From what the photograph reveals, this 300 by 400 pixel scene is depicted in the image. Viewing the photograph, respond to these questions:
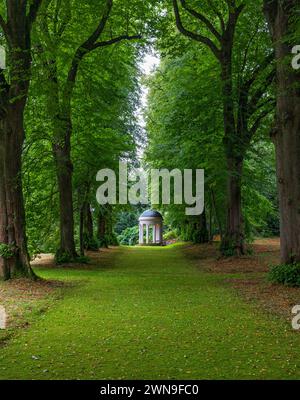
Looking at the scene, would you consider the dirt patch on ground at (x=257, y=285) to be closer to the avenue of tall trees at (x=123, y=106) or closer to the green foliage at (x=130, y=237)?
the avenue of tall trees at (x=123, y=106)

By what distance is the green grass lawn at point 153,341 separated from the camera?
5.33 m

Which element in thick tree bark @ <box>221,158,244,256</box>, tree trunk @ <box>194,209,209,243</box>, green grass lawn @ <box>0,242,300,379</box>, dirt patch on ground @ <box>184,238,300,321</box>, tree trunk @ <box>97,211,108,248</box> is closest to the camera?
green grass lawn @ <box>0,242,300,379</box>

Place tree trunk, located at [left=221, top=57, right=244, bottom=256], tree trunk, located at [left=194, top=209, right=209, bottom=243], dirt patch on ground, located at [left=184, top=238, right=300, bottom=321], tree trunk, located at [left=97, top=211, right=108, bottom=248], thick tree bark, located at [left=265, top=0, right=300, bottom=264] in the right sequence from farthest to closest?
tree trunk, located at [left=97, top=211, right=108, bottom=248]
tree trunk, located at [left=194, top=209, right=209, bottom=243]
tree trunk, located at [left=221, top=57, right=244, bottom=256]
thick tree bark, located at [left=265, top=0, right=300, bottom=264]
dirt patch on ground, located at [left=184, top=238, right=300, bottom=321]

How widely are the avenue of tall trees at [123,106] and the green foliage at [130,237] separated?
3165cm

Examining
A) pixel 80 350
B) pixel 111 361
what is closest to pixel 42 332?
pixel 80 350

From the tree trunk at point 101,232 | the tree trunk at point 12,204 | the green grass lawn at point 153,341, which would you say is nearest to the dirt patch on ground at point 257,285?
the green grass lawn at point 153,341

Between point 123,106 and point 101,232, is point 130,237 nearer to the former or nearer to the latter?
point 101,232

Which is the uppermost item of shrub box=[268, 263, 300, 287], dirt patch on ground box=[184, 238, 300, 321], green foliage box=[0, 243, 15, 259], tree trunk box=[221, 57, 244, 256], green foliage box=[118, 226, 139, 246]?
tree trunk box=[221, 57, 244, 256]

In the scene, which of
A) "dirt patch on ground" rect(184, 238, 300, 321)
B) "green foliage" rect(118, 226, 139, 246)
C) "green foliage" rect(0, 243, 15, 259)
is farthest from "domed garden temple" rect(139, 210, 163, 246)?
"green foliage" rect(0, 243, 15, 259)

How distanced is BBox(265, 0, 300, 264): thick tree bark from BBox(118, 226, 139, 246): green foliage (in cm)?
4566

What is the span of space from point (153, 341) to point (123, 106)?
21.2m

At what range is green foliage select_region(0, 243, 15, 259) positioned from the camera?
1225cm

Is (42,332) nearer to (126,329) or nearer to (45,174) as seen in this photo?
(126,329)

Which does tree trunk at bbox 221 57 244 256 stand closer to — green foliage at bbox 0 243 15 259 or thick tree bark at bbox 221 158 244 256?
thick tree bark at bbox 221 158 244 256
